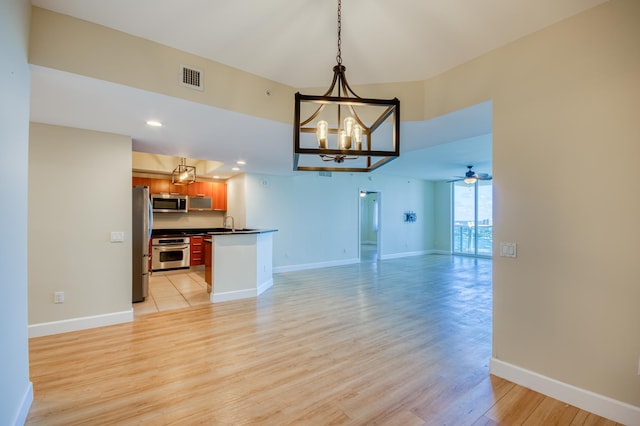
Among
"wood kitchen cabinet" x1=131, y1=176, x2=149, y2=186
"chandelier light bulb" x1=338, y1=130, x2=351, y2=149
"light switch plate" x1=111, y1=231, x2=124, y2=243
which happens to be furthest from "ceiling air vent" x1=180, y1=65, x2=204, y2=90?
"wood kitchen cabinet" x1=131, y1=176, x2=149, y2=186

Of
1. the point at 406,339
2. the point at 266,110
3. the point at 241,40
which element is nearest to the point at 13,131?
the point at 241,40

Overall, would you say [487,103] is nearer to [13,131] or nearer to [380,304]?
[380,304]

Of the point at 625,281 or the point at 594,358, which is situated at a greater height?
the point at 625,281

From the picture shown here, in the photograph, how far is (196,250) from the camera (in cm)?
715

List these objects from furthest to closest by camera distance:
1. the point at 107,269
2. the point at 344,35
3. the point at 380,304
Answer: the point at 380,304 → the point at 107,269 → the point at 344,35

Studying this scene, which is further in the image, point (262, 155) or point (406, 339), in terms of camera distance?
point (262, 155)

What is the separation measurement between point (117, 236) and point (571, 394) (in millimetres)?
4808

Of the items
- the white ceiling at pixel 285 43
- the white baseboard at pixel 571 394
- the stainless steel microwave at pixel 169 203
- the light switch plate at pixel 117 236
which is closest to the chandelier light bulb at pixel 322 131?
the white ceiling at pixel 285 43

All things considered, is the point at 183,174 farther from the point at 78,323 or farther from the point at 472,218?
the point at 472,218

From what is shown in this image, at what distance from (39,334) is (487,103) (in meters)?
5.35

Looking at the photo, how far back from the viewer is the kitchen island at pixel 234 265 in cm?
456

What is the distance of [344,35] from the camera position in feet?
7.55

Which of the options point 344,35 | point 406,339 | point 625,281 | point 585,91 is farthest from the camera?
point 406,339

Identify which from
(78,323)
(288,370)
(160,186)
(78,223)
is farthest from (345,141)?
(160,186)
